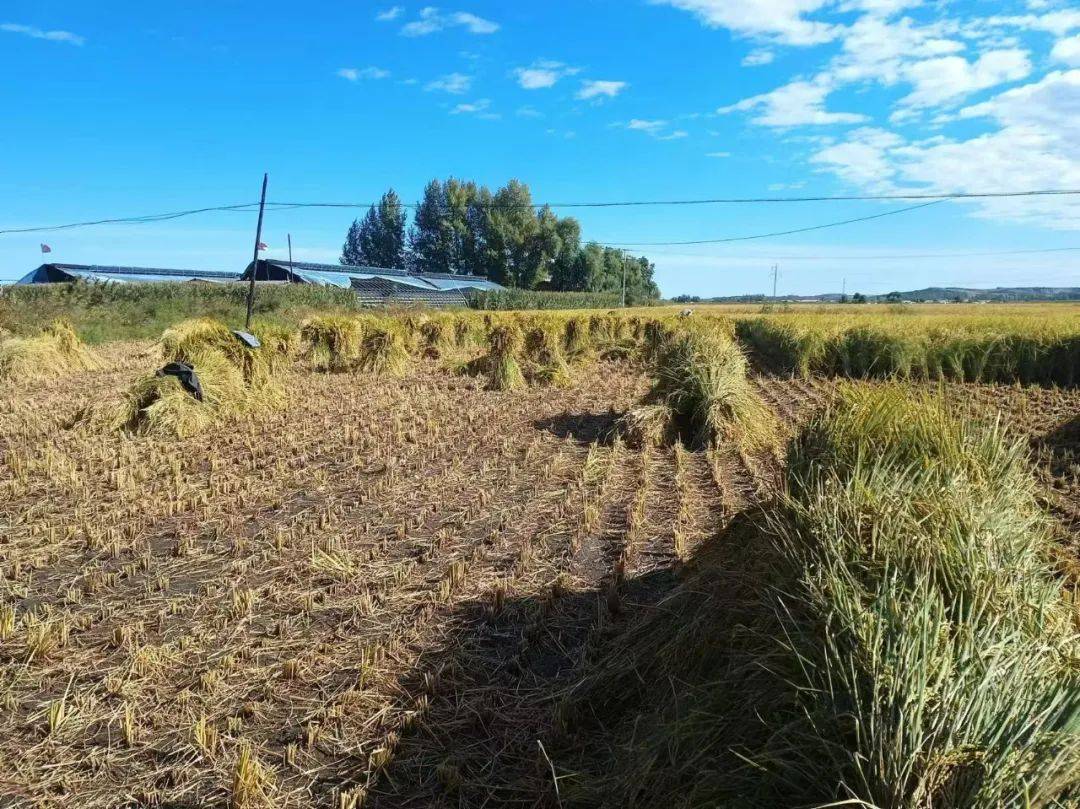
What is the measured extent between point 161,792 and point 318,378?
46.9 feet

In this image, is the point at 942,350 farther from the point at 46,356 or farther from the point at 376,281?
the point at 376,281

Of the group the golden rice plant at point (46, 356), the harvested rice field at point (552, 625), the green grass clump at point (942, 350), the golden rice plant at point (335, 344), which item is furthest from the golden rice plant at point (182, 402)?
the green grass clump at point (942, 350)

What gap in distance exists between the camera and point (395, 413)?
11.9 meters

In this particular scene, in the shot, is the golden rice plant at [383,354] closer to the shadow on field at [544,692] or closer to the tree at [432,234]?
the shadow on field at [544,692]

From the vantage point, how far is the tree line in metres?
72.0

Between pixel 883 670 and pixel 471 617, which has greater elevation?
pixel 883 670

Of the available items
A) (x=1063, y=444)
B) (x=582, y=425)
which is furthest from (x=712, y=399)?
(x=1063, y=444)

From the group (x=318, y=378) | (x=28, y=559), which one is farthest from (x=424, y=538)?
(x=318, y=378)

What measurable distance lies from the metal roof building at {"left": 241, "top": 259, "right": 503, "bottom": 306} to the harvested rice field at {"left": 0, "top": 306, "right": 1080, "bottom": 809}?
34856 millimetres

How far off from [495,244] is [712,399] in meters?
65.9

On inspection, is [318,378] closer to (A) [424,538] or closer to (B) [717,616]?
(A) [424,538]

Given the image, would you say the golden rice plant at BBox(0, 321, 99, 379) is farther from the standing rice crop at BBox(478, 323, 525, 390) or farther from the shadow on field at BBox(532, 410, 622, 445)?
the shadow on field at BBox(532, 410, 622, 445)

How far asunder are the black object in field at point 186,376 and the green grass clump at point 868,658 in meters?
9.13

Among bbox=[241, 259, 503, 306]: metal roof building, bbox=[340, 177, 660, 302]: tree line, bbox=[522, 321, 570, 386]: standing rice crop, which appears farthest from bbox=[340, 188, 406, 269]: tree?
bbox=[522, 321, 570, 386]: standing rice crop
